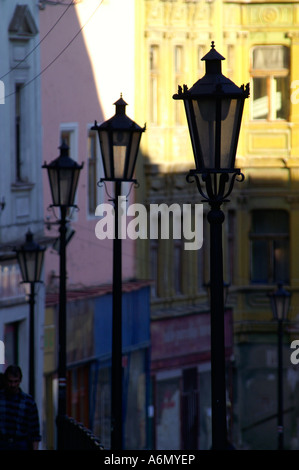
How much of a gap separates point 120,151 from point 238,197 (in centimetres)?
2187

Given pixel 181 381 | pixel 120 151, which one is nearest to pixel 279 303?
pixel 181 381

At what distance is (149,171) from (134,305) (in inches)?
129

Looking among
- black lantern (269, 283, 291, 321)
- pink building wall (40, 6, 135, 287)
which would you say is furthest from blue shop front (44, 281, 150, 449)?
black lantern (269, 283, 291, 321)

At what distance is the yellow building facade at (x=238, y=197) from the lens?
34.6 m

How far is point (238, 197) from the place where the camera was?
124 feet

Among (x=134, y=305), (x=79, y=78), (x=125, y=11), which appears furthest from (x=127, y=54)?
(x=134, y=305)

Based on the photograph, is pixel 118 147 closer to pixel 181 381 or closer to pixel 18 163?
pixel 18 163

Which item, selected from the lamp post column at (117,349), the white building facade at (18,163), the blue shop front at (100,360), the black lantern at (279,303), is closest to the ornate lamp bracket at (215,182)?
the lamp post column at (117,349)

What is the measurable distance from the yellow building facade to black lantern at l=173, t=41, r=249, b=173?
72.3 feet

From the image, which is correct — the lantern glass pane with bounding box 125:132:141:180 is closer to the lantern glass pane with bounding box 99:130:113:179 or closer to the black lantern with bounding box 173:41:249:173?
the lantern glass pane with bounding box 99:130:113:179

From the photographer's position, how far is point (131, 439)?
109ft
